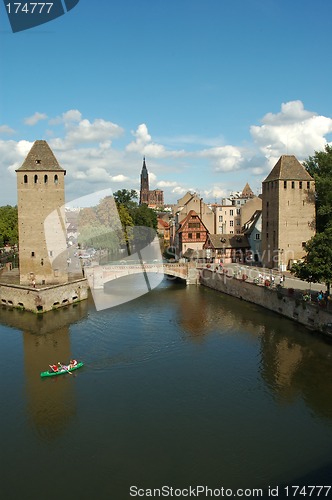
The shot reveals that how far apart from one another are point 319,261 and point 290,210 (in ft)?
65.0

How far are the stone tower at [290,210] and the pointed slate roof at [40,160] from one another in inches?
1001

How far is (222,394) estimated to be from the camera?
25.1 metres

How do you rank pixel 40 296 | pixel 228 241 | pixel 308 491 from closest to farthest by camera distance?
pixel 308 491
pixel 40 296
pixel 228 241

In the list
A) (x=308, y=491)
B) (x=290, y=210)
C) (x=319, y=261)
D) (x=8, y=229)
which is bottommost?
(x=308, y=491)

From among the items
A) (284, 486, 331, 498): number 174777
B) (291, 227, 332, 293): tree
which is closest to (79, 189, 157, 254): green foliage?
(291, 227, 332, 293): tree

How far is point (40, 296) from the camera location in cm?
4266

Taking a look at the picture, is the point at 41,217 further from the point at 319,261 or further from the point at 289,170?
the point at 289,170

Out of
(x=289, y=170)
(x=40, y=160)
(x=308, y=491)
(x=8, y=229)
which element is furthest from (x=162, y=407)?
(x=8, y=229)

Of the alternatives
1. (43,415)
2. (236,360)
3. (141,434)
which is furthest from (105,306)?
(141,434)

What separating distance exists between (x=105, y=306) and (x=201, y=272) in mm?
17021

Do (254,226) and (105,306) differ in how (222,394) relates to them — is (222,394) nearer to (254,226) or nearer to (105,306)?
(105,306)

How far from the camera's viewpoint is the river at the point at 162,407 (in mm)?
18062

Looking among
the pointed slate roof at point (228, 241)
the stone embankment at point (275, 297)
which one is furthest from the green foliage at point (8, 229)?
the stone embankment at point (275, 297)

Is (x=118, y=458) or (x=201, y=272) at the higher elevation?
(x=201, y=272)
